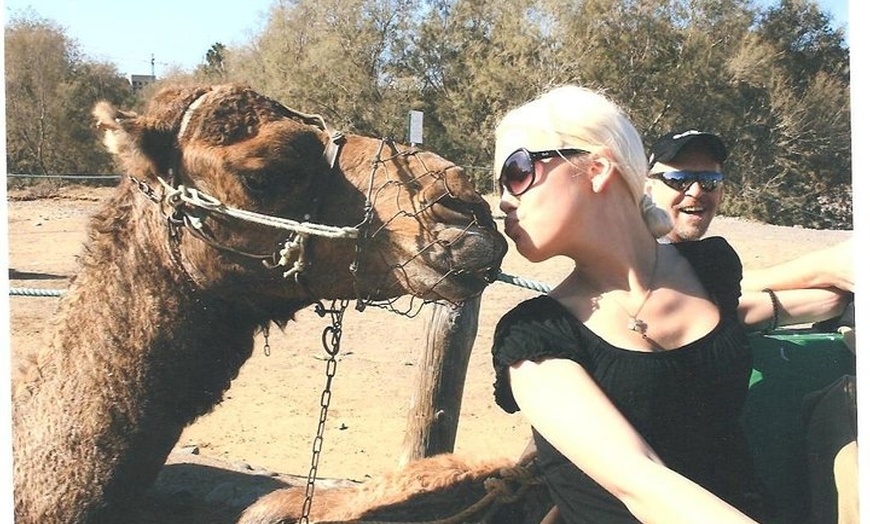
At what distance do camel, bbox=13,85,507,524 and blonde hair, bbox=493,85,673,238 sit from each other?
1.67ft

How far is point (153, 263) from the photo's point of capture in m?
2.08

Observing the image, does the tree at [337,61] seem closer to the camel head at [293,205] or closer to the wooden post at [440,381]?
the wooden post at [440,381]

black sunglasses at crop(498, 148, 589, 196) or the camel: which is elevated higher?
black sunglasses at crop(498, 148, 589, 196)

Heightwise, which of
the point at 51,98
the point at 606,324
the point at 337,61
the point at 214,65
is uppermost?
the point at 337,61

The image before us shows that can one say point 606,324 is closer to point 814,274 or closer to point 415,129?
point 814,274

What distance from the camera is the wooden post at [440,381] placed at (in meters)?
3.36

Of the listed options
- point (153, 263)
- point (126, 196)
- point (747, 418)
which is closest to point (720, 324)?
point (747, 418)

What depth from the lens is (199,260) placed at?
79.7 inches

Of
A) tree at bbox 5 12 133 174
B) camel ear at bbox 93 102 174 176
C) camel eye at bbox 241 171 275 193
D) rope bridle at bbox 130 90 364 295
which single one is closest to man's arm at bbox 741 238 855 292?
rope bridle at bbox 130 90 364 295

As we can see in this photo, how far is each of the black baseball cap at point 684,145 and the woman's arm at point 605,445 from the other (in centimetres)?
127

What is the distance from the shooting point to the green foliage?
10.4 ft

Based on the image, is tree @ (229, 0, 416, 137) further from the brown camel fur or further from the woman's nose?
the woman's nose

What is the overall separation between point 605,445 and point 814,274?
3.20 ft

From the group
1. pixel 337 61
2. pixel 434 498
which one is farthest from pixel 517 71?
pixel 434 498
